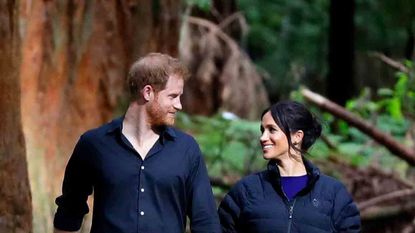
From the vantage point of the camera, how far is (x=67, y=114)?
26.0 feet

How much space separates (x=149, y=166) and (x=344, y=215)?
3.23ft

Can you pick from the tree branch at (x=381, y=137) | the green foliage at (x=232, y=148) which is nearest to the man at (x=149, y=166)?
the tree branch at (x=381, y=137)

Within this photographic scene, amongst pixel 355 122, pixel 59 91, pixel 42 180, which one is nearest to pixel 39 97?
pixel 59 91

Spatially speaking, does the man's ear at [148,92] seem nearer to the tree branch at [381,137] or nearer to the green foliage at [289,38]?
the tree branch at [381,137]

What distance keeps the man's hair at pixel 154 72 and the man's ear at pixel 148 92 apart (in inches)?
0.5

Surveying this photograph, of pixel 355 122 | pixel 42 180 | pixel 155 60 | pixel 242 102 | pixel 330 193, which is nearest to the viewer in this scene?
pixel 155 60

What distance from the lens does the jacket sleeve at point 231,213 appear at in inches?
166

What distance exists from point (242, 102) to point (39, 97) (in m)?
7.15

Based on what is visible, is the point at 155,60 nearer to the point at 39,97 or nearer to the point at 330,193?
the point at 330,193

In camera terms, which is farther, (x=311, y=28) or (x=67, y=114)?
(x=311, y=28)

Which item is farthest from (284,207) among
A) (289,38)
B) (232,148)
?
(289,38)

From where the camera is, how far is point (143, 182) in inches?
154

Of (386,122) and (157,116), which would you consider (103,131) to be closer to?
(157,116)

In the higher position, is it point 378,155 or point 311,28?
point 311,28
